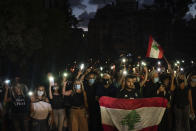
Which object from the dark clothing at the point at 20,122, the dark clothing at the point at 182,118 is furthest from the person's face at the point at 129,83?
the dark clothing at the point at 20,122

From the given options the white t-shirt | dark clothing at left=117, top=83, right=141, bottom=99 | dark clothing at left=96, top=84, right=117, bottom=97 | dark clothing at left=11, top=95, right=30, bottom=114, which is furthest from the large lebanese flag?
dark clothing at left=11, top=95, right=30, bottom=114

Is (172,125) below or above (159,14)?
below

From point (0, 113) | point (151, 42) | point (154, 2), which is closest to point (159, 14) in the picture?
point (154, 2)

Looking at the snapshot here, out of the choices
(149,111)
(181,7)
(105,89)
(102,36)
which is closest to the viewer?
(149,111)

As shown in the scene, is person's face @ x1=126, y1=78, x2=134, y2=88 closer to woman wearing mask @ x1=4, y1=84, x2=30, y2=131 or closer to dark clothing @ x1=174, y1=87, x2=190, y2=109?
dark clothing @ x1=174, y1=87, x2=190, y2=109

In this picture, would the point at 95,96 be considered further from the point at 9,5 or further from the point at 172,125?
the point at 9,5

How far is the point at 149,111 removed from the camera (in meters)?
7.76

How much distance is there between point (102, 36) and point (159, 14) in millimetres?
29815

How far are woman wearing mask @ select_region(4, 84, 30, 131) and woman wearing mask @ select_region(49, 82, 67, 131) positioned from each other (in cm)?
74

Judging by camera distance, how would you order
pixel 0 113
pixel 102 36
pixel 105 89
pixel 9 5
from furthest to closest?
pixel 102 36 < pixel 9 5 < pixel 105 89 < pixel 0 113

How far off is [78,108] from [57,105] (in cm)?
68

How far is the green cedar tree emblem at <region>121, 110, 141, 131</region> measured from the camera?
24.7 ft

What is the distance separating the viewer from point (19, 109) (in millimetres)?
8852

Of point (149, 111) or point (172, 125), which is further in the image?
point (172, 125)
